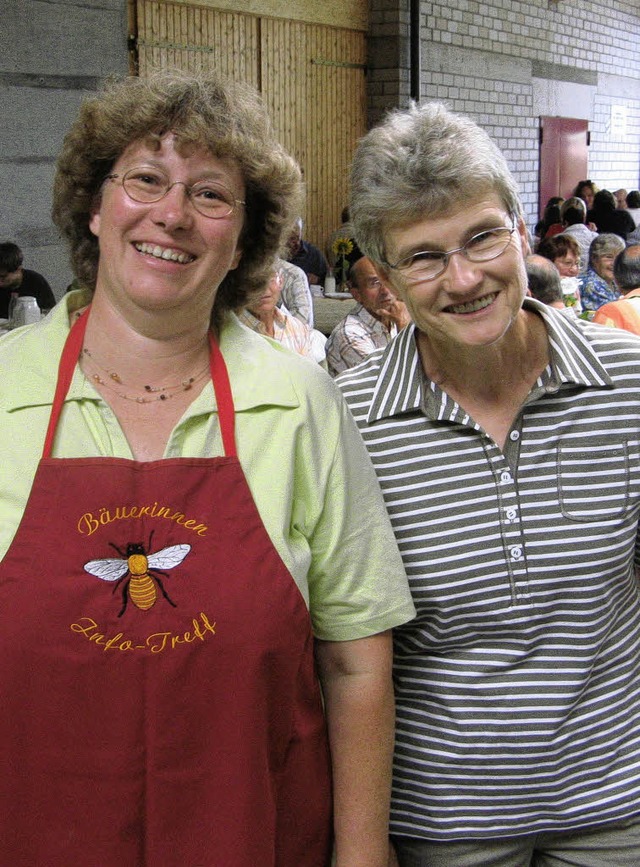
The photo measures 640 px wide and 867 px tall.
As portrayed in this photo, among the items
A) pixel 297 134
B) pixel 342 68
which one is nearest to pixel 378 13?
pixel 342 68

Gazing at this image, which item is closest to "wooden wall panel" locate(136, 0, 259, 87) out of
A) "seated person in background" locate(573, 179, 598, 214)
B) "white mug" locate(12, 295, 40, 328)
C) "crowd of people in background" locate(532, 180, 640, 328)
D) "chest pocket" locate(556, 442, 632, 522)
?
"crowd of people in background" locate(532, 180, 640, 328)

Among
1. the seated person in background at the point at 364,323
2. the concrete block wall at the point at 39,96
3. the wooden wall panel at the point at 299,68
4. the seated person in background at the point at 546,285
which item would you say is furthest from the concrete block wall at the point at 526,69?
the seated person in background at the point at 364,323

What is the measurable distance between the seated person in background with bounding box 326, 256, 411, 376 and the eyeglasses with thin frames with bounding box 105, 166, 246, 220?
3.85m

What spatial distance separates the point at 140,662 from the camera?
1.40 meters

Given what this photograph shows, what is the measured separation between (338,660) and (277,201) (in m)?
0.71

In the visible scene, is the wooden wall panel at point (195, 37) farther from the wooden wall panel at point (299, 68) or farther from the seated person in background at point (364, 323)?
the seated person in background at point (364, 323)

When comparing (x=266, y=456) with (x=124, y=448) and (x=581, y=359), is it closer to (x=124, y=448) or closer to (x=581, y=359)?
(x=124, y=448)

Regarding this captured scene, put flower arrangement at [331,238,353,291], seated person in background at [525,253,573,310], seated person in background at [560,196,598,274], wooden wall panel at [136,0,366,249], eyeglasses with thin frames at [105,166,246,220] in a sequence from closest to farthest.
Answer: eyeglasses with thin frames at [105,166,246,220] < seated person in background at [525,253,573,310] < flower arrangement at [331,238,353,291] < wooden wall panel at [136,0,366,249] < seated person in background at [560,196,598,274]

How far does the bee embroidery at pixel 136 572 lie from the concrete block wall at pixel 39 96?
6.54 m

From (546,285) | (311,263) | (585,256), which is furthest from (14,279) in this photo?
(585,256)

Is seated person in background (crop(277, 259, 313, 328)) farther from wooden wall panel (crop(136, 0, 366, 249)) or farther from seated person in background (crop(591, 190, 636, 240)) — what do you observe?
seated person in background (crop(591, 190, 636, 240))

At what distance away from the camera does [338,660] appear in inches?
62.8

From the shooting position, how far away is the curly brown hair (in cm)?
154

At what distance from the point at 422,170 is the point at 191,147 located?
1.15 feet
